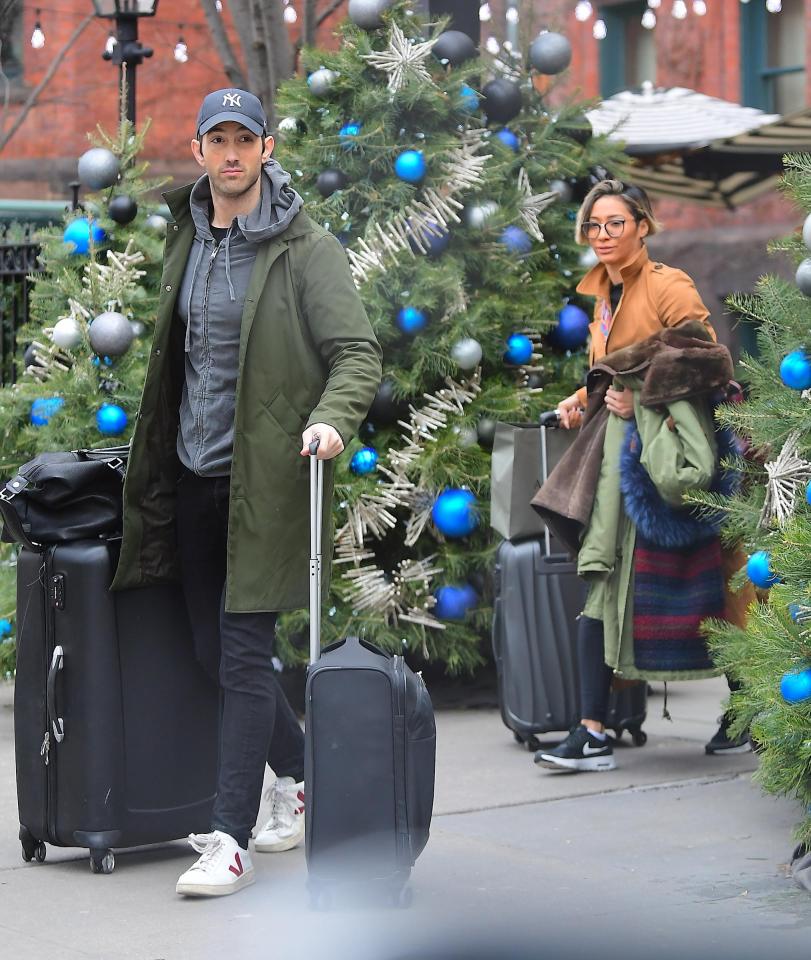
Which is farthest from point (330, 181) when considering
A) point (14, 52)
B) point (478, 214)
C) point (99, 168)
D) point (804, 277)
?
point (14, 52)

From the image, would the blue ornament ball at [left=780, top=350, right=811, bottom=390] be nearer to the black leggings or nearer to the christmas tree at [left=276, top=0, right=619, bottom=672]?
the black leggings

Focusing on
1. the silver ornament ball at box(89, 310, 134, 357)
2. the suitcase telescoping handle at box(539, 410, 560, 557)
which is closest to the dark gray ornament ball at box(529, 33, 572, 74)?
the suitcase telescoping handle at box(539, 410, 560, 557)

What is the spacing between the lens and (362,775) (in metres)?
4.20

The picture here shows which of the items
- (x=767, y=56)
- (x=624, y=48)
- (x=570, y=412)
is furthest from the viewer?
(x=624, y=48)

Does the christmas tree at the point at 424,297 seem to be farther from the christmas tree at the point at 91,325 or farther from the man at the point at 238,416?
the man at the point at 238,416

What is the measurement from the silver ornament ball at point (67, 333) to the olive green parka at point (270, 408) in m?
2.55

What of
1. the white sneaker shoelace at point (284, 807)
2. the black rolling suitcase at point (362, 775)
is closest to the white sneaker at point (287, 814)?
the white sneaker shoelace at point (284, 807)

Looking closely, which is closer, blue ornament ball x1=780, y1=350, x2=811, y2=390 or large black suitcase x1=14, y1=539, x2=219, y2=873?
blue ornament ball x1=780, y1=350, x2=811, y2=390

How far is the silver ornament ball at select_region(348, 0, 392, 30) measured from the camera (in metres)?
7.20

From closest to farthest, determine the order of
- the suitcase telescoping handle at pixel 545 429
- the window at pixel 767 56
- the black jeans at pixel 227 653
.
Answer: the black jeans at pixel 227 653 < the suitcase telescoping handle at pixel 545 429 < the window at pixel 767 56

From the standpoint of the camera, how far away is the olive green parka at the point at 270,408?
14.8 ft

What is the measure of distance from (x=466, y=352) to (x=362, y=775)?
3.18 metres

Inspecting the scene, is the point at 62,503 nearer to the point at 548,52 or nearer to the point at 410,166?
the point at 410,166

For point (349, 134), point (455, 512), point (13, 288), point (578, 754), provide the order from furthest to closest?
1. point (13, 288)
2. point (349, 134)
3. point (455, 512)
4. point (578, 754)
